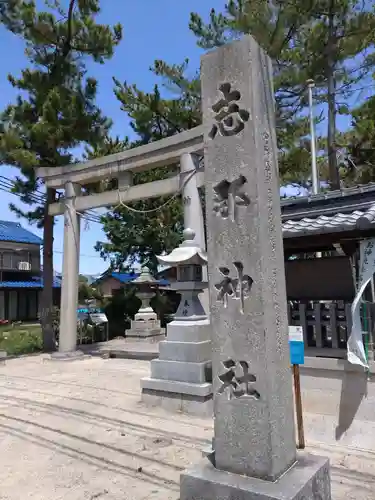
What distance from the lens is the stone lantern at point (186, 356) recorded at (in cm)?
657

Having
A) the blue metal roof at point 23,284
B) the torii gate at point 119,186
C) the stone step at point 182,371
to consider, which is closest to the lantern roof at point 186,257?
the stone step at point 182,371

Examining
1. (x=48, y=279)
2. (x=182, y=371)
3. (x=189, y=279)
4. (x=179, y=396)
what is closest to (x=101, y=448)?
(x=179, y=396)

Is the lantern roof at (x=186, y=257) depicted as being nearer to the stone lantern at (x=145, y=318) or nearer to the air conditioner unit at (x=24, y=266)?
the stone lantern at (x=145, y=318)

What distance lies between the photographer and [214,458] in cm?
329

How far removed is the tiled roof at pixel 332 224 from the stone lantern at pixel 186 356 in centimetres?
190

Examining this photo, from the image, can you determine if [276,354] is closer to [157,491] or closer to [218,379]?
[218,379]

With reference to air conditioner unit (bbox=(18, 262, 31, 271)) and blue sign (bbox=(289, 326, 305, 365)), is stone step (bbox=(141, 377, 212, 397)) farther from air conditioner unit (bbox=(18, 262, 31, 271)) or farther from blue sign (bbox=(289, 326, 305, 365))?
air conditioner unit (bbox=(18, 262, 31, 271))

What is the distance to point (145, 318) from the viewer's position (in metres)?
16.3

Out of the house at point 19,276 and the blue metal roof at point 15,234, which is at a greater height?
the blue metal roof at point 15,234

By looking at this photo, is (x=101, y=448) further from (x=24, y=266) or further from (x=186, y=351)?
(x=24, y=266)

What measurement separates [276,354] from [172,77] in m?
15.2

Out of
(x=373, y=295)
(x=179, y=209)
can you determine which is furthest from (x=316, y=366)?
(x=179, y=209)

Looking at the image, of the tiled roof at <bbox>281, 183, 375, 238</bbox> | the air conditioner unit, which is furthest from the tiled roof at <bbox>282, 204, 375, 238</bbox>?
the air conditioner unit

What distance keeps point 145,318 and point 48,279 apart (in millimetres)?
4251
